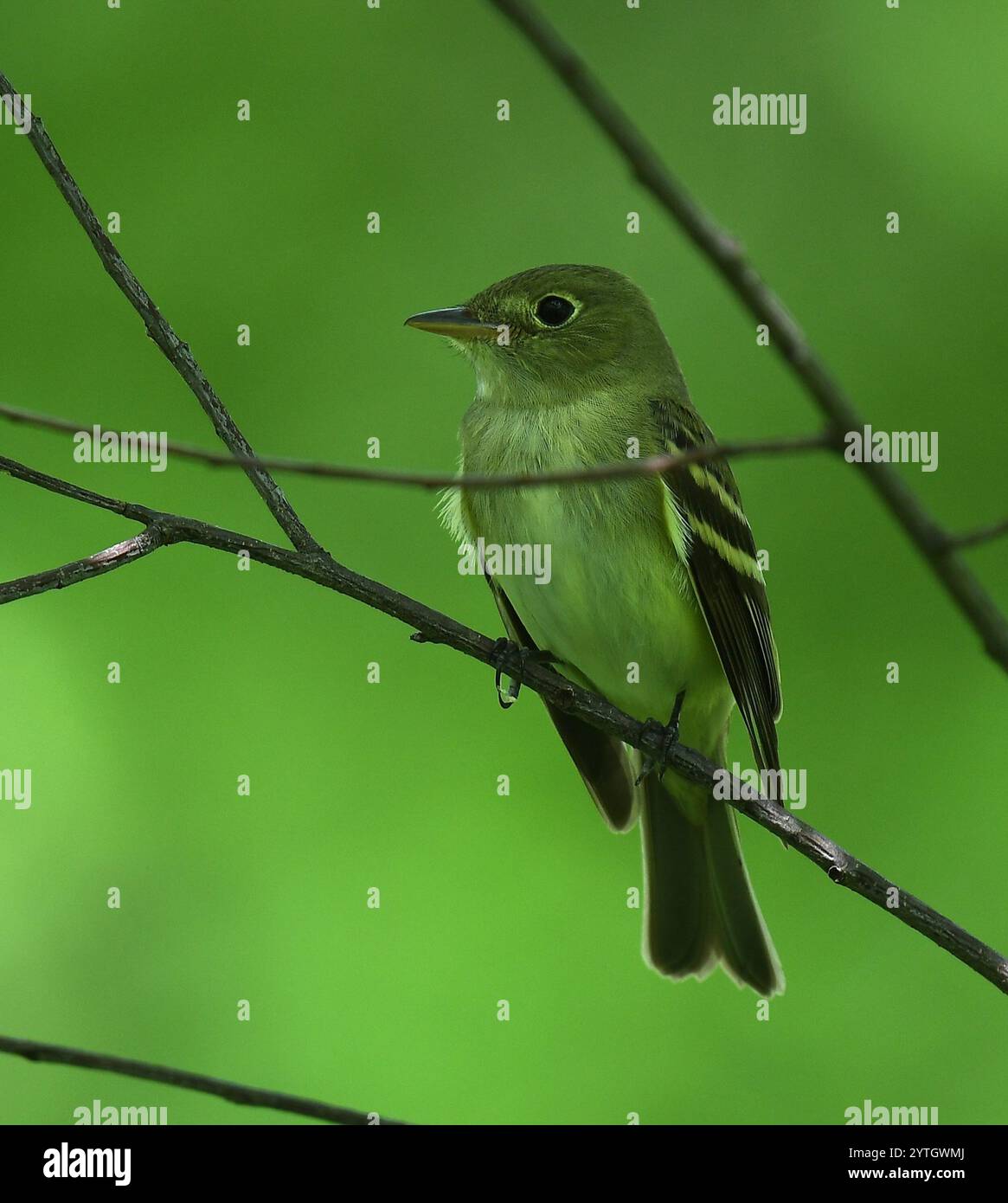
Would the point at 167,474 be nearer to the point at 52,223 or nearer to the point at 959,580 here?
the point at 52,223

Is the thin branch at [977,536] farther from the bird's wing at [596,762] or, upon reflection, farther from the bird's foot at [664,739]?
the bird's wing at [596,762]

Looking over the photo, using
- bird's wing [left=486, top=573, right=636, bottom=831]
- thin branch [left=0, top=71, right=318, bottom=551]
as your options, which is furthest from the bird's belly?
thin branch [left=0, top=71, right=318, bottom=551]

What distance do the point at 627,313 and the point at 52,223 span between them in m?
2.65

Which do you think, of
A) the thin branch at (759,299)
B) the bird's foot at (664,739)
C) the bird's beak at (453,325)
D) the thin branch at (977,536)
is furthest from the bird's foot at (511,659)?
the thin branch at (759,299)

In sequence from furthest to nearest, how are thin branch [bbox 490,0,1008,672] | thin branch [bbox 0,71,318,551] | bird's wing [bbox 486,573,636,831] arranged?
bird's wing [bbox 486,573,636,831] < thin branch [bbox 0,71,318,551] < thin branch [bbox 490,0,1008,672]

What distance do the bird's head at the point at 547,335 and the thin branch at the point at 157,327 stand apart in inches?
66.6

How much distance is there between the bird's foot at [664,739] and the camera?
3.04 m

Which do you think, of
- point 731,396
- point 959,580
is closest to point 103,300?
point 731,396

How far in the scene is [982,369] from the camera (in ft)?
18.7

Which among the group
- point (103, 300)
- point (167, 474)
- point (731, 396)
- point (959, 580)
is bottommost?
point (959, 580)

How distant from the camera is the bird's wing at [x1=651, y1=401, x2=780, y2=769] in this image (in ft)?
12.8

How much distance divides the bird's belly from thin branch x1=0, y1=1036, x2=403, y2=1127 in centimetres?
227

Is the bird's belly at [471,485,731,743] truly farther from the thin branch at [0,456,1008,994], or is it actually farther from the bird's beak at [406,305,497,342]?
the thin branch at [0,456,1008,994]

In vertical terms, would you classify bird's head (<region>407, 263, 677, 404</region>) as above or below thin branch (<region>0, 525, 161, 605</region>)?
above
